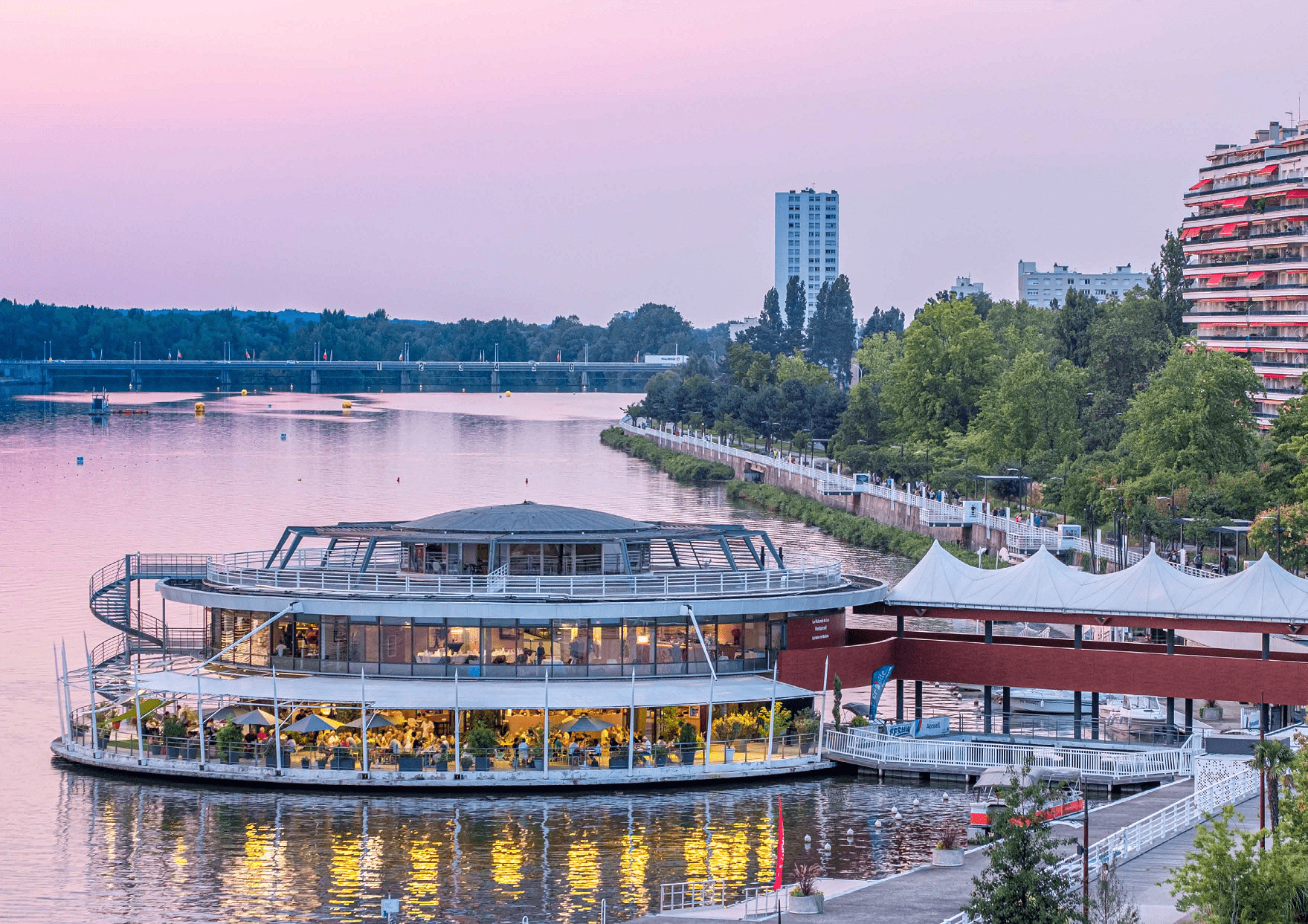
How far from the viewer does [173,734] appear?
52.8 meters

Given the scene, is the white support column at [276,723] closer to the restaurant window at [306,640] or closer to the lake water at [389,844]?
the lake water at [389,844]

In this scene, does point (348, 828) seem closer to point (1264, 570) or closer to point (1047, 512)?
point (1264, 570)

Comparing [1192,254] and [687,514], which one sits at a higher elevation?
[1192,254]

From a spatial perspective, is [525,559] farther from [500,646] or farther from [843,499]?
[843,499]

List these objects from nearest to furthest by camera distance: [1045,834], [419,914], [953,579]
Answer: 1. [1045,834]
2. [419,914]
3. [953,579]

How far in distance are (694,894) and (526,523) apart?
1861cm

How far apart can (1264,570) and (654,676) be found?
18650 millimetres

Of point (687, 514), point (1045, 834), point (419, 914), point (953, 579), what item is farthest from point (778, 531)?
point (1045, 834)

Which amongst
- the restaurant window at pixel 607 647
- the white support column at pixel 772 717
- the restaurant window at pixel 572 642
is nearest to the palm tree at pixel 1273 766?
the white support column at pixel 772 717

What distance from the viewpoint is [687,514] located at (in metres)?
139

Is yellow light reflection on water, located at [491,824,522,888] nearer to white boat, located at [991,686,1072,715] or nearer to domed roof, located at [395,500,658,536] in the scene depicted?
domed roof, located at [395,500,658,536]

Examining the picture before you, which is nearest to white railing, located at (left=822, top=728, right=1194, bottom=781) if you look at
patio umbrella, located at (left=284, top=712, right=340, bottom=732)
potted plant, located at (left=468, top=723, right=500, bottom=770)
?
potted plant, located at (left=468, top=723, right=500, bottom=770)

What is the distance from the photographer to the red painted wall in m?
53.9

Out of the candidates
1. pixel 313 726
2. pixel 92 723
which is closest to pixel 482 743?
pixel 313 726
